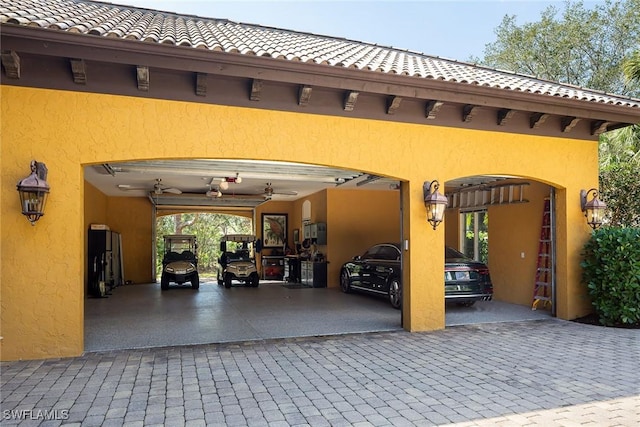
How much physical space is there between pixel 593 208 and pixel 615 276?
126 centimetres

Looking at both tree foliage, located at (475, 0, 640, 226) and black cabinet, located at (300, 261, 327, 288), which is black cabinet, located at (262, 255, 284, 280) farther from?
tree foliage, located at (475, 0, 640, 226)

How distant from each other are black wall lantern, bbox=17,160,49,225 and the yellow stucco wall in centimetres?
15

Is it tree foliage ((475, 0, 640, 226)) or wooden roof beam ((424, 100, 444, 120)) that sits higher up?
tree foliage ((475, 0, 640, 226))

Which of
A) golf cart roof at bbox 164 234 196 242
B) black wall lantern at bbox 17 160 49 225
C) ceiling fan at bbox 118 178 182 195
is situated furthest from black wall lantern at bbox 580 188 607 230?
golf cart roof at bbox 164 234 196 242

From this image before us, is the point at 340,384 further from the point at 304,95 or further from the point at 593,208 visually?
the point at 593,208

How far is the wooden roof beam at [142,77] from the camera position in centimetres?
529

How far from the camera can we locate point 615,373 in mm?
4777

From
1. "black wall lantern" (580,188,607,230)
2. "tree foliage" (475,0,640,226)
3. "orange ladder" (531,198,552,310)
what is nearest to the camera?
"black wall lantern" (580,188,607,230)

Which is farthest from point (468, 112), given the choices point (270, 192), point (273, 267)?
point (273, 267)

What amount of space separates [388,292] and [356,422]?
19.1 feet

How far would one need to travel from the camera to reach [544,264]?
8867 mm

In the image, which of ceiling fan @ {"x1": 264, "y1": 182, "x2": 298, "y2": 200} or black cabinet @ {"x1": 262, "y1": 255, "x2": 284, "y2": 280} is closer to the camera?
ceiling fan @ {"x1": 264, "y1": 182, "x2": 298, "y2": 200}

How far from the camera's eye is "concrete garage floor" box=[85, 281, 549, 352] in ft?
21.4

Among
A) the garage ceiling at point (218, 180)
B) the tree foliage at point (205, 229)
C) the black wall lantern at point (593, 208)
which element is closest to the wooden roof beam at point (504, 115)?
the black wall lantern at point (593, 208)
